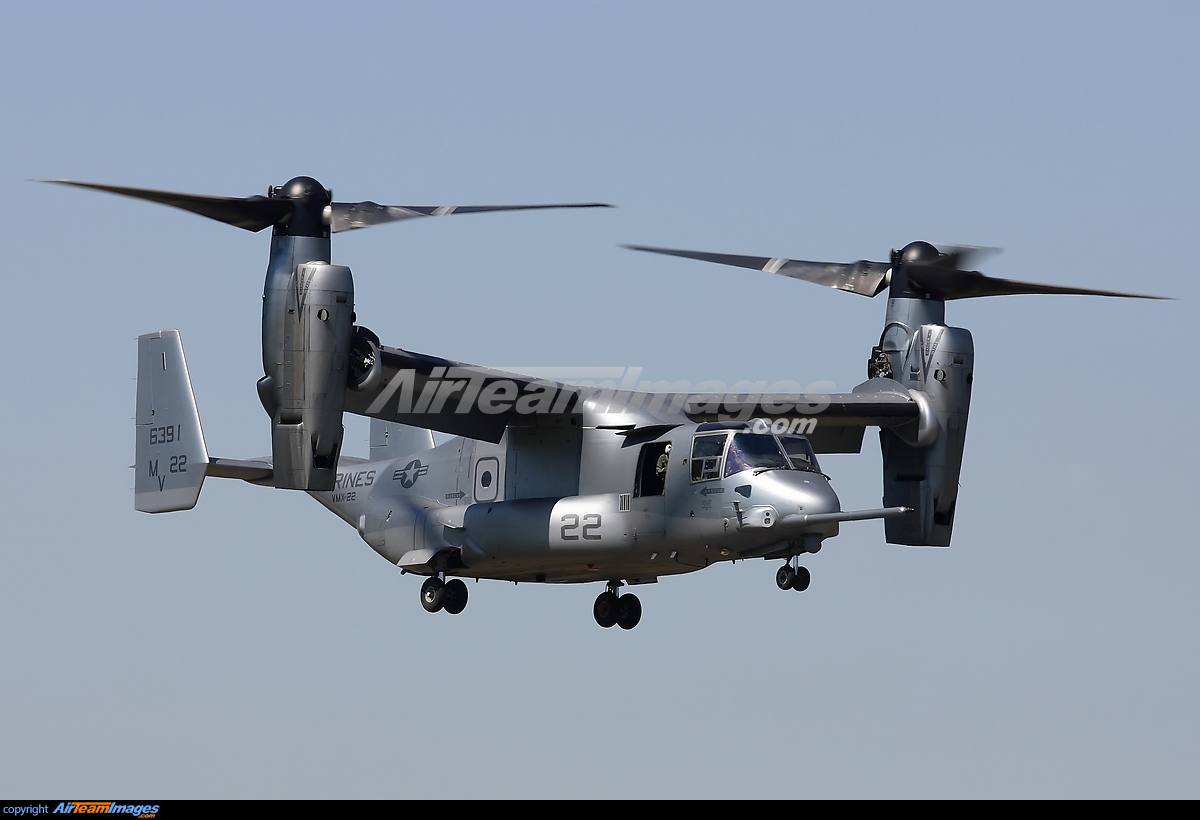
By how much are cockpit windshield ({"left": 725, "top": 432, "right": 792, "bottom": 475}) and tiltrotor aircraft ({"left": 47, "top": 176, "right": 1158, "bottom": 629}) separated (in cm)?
2

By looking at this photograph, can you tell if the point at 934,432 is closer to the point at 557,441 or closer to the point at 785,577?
the point at 785,577

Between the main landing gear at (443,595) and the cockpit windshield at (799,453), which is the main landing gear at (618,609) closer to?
the main landing gear at (443,595)

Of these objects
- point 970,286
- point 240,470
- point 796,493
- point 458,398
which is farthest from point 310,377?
point 970,286

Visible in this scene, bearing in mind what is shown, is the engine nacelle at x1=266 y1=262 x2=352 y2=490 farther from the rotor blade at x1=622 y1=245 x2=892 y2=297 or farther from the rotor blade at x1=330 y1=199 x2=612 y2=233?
the rotor blade at x1=622 y1=245 x2=892 y2=297

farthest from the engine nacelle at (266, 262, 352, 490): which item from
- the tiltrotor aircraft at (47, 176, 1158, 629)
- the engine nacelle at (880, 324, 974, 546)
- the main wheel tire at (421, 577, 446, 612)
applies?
the engine nacelle at (880, 324, 974, 546)

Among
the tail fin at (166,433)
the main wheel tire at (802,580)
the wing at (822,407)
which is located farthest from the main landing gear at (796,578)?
the tail fin at (166,433)

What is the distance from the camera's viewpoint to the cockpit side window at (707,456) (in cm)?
2245

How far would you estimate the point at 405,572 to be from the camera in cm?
2594

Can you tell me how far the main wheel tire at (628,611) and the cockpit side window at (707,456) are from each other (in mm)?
3925

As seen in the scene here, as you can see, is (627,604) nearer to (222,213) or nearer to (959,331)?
(959,331)

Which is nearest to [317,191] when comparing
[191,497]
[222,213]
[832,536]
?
[222,213]

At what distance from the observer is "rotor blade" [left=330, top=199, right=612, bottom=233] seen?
2122 cm

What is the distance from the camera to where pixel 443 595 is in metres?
25.9

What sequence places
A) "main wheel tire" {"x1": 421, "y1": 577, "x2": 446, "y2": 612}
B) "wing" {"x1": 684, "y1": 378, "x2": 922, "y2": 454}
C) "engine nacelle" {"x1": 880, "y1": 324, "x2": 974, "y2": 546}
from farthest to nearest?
1. "main wheel tire" {"x1": 421, "y1": 577, "x2": 446, "y2": 612}
2. "engine nacelle" {"x1": 880, "y1": 324, "x2": 974, "y2": 546}
3. "wing" {"x1": 684, "y1": 378, "x2": 922, "y2": 454}
